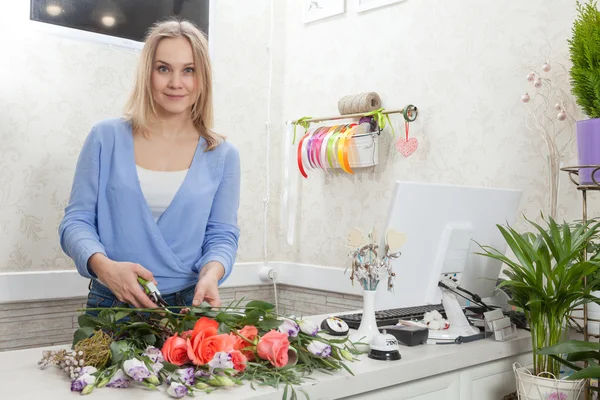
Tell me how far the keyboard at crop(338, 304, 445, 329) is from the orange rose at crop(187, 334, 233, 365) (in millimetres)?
670

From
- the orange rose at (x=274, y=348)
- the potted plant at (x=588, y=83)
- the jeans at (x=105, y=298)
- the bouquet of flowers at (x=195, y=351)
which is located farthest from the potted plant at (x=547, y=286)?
the jeans at (x=105, y=298)

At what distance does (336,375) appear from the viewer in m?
1.32

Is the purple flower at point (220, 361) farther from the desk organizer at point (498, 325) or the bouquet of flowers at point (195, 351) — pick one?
the desk organizer at point (498, 325)

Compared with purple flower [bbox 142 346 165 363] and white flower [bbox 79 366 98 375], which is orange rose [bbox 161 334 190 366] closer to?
purple flower [bbox 142 346 165 363]

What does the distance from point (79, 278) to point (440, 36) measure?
6.06ft

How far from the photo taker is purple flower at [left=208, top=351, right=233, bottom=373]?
3.89 ft

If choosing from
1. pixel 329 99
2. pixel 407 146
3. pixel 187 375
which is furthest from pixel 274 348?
pixel 329 99

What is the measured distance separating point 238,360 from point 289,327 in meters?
0.16

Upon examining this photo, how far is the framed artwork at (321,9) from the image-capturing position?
3.10 meters

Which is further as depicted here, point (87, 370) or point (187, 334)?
point (187, 334)

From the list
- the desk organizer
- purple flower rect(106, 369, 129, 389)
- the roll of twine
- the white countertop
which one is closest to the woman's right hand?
the white countertop

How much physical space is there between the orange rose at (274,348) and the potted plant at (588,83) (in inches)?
42.7

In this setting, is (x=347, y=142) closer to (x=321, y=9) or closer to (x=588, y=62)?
(x=321, y=9)

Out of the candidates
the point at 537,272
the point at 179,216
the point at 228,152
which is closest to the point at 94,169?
the point at 179,216
